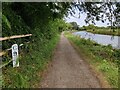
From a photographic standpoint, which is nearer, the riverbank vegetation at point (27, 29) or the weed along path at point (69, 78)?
the riverbank vegetation at point (27, 29)

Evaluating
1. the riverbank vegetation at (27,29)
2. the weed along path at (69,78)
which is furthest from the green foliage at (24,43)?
the weed along path at (69,78)

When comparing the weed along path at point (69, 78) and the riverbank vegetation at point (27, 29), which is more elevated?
the riverbank vegetation at point (27, 29)

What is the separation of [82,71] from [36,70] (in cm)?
220

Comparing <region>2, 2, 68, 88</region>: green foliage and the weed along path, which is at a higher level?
<region>2, 2, 68, 88</region>: green foliage

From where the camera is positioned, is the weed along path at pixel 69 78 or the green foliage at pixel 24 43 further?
the weed along path at pixel 69 78

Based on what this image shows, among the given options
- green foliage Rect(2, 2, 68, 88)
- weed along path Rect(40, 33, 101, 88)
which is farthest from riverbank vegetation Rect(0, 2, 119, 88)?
weed along path Rect(40, 33, 101, 88)

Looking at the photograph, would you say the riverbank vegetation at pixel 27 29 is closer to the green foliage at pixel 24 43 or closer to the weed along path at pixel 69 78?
the green foliage at pixel 24 43

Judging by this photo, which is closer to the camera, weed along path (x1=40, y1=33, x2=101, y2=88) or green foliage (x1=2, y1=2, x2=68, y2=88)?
green foliage (x1=2, y1=2, x2=68, y2=88)

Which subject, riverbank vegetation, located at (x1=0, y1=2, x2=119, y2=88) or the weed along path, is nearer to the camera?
riverbank vegetation, located at (x1=0, y1=2, x2=119, y2=88)

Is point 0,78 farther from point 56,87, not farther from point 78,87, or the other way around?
point 78,87

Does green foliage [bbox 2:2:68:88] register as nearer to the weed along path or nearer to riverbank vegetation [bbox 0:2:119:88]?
riverbank vegetation [bbox 0:2:119:88]

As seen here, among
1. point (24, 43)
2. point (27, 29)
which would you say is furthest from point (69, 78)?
point (27, 29)

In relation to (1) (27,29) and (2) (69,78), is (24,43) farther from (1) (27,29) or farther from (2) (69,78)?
(2) (69,78)

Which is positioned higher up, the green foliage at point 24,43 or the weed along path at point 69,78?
the green foliage at point 24,43
